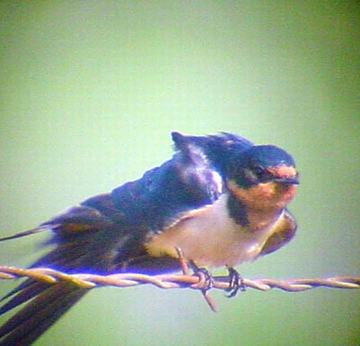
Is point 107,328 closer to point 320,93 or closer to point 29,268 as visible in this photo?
point 29,268

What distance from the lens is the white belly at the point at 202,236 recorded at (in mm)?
1645

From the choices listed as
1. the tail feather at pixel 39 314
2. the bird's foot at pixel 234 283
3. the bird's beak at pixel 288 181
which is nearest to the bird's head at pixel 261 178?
the bird's beak at pixel 288 181

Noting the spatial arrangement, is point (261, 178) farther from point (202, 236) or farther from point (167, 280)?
point (167, 280)

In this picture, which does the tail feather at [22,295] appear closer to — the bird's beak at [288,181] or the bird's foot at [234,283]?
the bird's foot at [234,283]

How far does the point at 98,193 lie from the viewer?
5.48ft

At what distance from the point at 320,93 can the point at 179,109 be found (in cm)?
39

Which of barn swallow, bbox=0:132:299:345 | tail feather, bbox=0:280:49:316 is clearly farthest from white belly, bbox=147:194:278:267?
tail feather, bbox=0:280:49:316

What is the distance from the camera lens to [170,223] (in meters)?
1.65

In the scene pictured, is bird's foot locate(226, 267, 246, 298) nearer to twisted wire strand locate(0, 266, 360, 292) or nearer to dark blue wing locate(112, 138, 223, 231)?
twisted wire strand locate(0, 266, 360, 292)

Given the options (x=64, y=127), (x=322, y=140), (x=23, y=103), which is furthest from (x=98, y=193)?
(x=322, y=140)

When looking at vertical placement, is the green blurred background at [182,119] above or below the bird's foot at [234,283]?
above

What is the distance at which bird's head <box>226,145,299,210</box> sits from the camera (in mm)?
1676

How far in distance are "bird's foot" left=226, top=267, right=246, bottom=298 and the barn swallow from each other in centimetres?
2

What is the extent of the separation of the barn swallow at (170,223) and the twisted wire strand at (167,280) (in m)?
0.03
